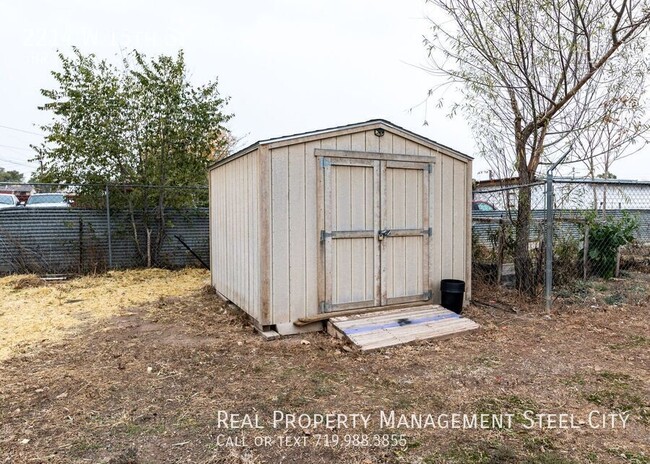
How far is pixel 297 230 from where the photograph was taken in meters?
4.18

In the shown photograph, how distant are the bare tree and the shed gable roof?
3.64 ft

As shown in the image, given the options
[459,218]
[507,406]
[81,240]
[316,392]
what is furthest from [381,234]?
[81,240]

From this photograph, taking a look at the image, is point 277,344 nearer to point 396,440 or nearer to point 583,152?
point 396,440

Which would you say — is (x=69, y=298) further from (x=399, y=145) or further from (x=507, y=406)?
(x=507, y=406)

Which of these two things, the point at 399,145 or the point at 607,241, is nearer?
the point at 399,145

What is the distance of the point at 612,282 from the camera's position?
6230 millimetres

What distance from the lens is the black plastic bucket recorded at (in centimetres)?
475

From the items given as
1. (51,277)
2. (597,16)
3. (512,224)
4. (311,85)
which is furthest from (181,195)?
(597,16)

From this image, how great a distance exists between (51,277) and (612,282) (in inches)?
357

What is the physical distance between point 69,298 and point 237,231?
9.24ft

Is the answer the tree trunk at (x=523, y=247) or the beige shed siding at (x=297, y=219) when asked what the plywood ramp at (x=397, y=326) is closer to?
the beige shed siding at (x=297, y=219)

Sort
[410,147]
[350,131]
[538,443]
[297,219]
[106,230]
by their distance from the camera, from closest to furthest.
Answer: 1. [538,443]
2. [297,219]
3. [350,131]
4. [410,147]
5. [106,230]

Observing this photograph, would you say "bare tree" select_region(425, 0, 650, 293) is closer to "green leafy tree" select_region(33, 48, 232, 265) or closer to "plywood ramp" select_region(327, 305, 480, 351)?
"plywood ramp" select_region(327, 305, 480, 351)

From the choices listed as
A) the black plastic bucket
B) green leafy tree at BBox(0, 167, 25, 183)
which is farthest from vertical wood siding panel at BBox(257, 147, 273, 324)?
green leafy tree at BBox(0, 167, 25, 183)
